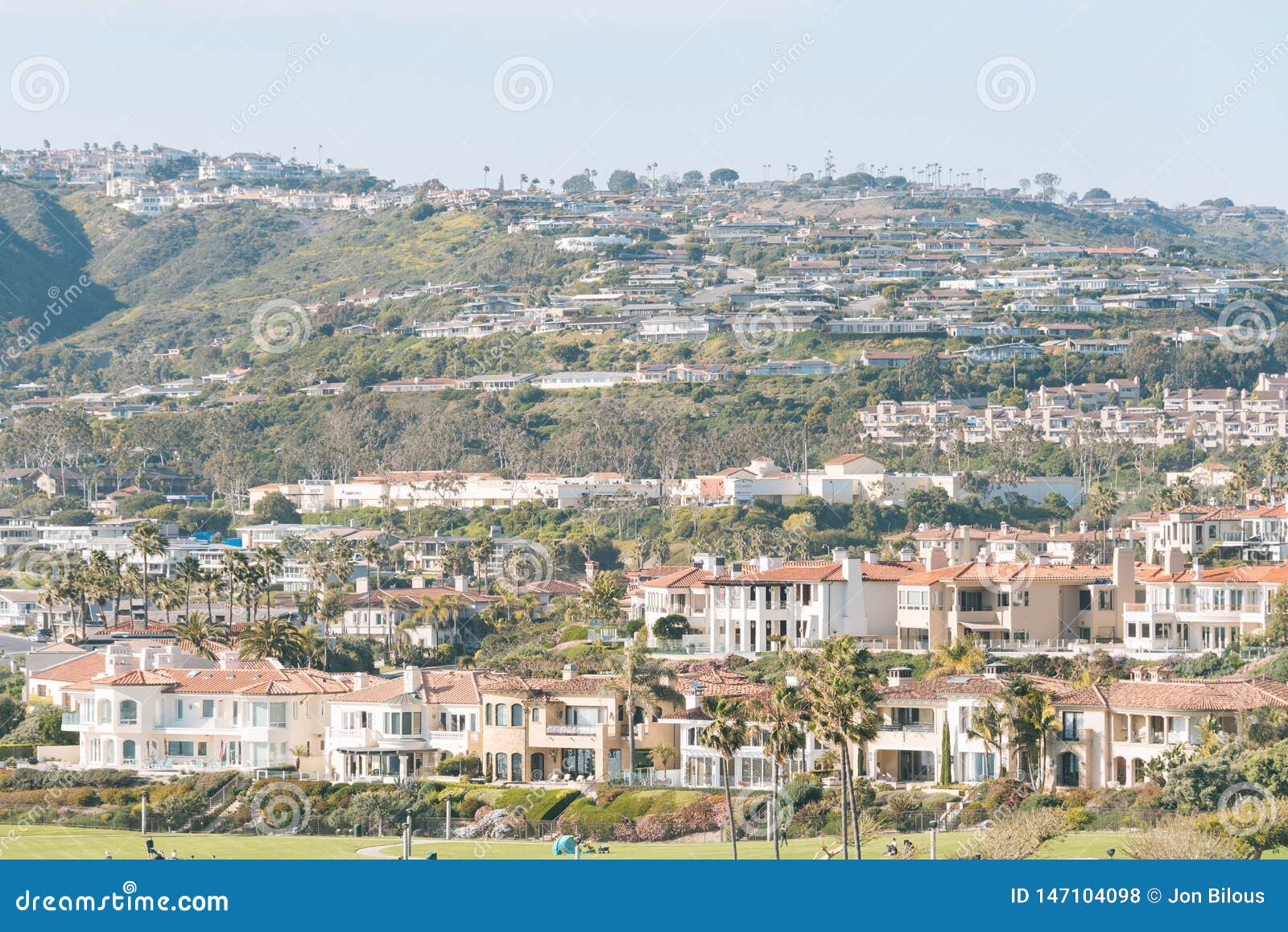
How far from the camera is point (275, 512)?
548ft

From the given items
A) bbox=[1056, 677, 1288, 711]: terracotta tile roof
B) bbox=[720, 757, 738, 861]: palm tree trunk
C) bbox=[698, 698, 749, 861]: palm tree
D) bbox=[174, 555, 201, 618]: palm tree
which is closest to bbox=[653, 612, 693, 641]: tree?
bbox=[174, 555, 201, 618]: palm tree

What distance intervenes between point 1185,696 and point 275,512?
357 feet

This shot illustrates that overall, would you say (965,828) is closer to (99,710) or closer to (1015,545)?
(99,710)

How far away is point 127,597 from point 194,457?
7709cm

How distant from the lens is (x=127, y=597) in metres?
122

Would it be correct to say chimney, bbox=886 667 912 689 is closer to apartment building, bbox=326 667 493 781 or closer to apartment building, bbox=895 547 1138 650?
apartment building, bbox=895 547 1138 650

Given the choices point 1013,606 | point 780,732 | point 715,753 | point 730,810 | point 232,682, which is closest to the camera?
point 780,732

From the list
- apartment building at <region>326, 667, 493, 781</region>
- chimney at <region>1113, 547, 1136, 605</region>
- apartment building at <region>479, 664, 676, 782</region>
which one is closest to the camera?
apartment building at <region>479, 664, 676, 782</region>

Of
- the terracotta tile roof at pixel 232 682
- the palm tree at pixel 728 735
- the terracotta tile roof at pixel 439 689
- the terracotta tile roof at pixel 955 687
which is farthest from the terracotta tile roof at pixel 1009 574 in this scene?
the palm tree at pixel 728 735

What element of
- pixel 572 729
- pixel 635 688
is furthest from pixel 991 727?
pixel 572 729

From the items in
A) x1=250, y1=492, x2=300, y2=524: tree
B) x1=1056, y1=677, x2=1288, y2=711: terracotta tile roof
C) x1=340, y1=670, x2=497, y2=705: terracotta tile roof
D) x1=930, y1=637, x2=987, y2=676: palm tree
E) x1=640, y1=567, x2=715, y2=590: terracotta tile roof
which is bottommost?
x1=250, y1=492, x2=300, y2=524: tree

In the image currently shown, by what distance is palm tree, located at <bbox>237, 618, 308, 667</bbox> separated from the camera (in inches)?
3386

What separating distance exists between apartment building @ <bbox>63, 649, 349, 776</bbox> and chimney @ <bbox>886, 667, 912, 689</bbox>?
1628cm

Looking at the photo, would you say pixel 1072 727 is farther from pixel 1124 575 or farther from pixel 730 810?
pixel 1124 575
